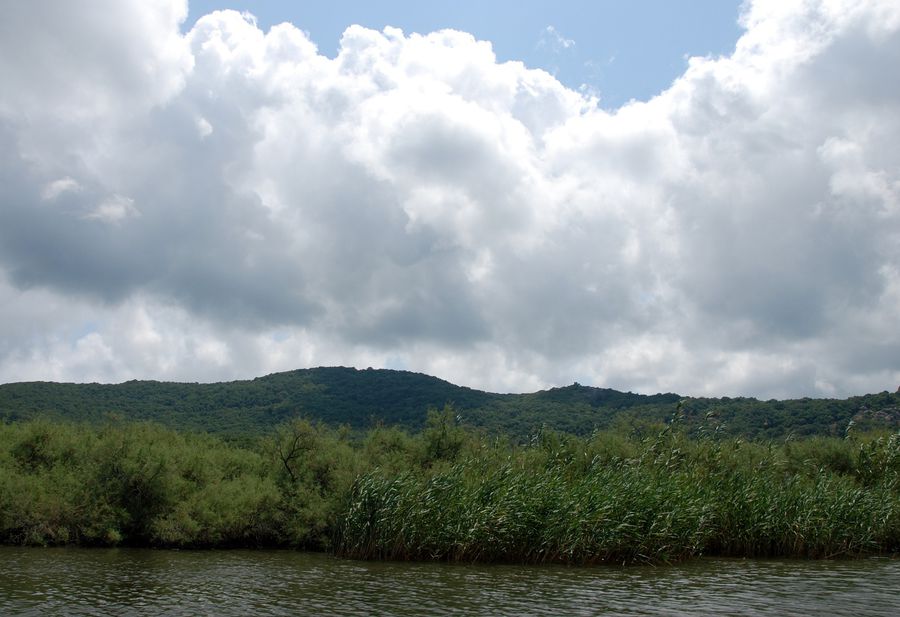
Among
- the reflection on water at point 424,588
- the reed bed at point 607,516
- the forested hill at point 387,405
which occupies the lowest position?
the reflection on water at point 424,588

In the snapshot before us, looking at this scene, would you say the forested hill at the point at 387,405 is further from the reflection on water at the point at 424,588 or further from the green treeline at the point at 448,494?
the reflection on water at the point at 424,588

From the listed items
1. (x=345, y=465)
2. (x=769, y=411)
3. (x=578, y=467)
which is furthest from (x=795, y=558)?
(x=769, y=411)

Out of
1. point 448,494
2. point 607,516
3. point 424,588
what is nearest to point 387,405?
point 448,494

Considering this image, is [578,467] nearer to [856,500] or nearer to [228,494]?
[856,500]

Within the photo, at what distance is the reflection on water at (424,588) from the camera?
76.7 feet

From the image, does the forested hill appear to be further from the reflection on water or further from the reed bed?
the reflection on water

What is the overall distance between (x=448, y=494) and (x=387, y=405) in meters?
106

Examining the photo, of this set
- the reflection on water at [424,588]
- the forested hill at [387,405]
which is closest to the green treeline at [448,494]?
the reflection on water at [424,588]

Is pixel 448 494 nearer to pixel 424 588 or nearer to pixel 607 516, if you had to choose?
pixel 607 516

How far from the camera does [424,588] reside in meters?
27.0

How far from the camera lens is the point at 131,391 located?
123938mm

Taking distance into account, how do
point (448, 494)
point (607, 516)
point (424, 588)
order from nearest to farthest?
point (424, 588) < point (607, 516) < point (448, 494)

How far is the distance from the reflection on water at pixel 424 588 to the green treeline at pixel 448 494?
1.79 metres

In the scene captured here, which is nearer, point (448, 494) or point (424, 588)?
point (424, 588)
